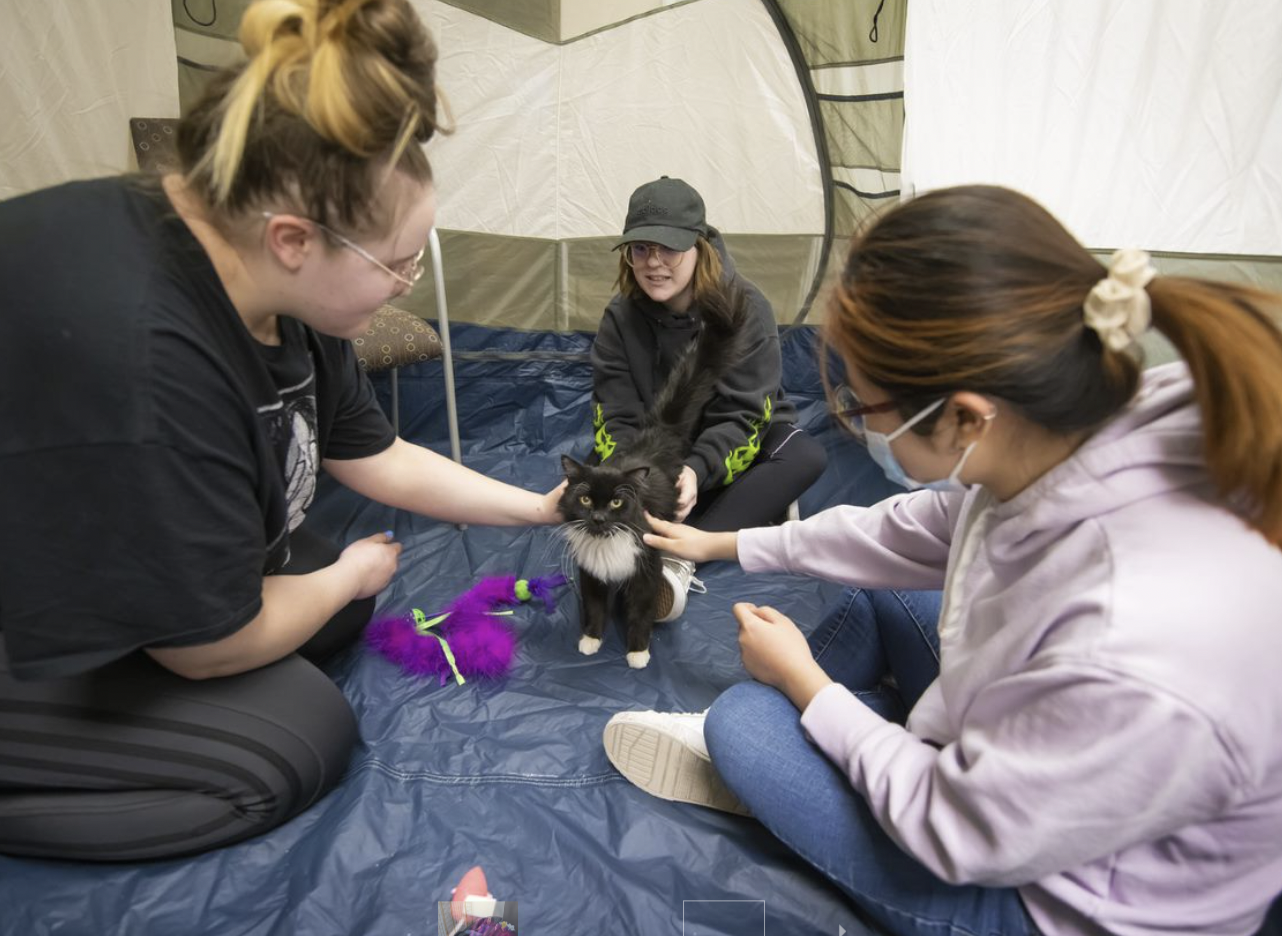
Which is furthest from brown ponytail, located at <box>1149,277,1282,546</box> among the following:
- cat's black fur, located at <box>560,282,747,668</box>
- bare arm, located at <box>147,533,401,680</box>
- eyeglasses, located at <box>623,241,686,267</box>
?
eyeglasses, located at <box>623,241,686,267</box>

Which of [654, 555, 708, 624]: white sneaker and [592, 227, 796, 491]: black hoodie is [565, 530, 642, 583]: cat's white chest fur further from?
[592, 227, 796, 491]: black hoodie

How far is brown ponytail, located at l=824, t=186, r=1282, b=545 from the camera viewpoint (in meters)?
0.66

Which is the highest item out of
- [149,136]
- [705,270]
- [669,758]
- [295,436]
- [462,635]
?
[149,136]

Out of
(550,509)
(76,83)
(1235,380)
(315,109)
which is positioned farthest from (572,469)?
(76,83)

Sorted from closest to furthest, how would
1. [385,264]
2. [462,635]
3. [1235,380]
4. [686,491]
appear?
[1235,380]
[385,264]
[462,635]
[686,491]

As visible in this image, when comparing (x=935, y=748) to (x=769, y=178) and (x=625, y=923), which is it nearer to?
(x=625, y=923)

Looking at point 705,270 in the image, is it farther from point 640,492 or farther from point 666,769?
point 666,769

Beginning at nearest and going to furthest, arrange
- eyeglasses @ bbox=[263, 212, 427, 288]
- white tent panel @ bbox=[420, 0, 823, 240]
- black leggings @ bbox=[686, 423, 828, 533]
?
eyeglasses @ bbox=[263, 212, 427, 288]
black leggings @ bbox=[686, 423, 828, 533]
white tent panel @ bbox=[420, 0, 823, 240]

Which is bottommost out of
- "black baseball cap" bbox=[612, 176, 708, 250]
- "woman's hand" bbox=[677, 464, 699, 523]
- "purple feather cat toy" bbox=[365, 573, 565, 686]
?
"purple feather cat toy" bbox=[365, 573, 565, 686]

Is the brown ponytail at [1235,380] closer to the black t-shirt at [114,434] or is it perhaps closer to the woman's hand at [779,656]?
the woman's hand at [779,656]

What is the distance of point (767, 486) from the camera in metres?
2.21

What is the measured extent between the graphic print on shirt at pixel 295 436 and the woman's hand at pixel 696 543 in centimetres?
68

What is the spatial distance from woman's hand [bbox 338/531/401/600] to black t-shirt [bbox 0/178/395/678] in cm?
35

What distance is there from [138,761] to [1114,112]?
2.67 metres
